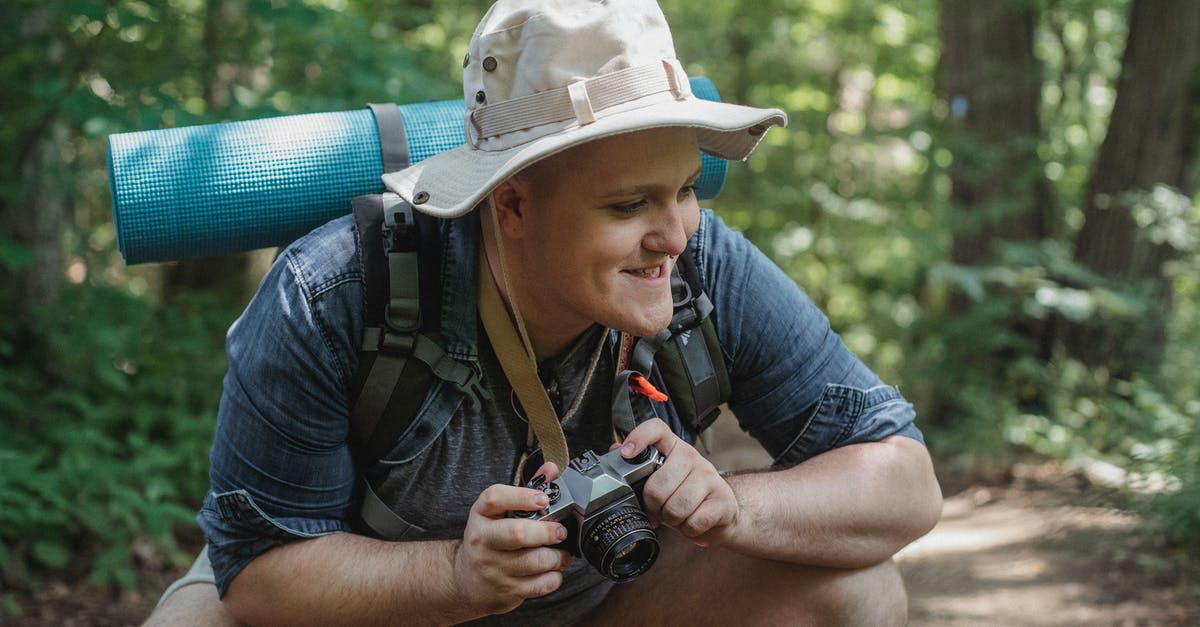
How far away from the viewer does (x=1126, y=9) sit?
657cm

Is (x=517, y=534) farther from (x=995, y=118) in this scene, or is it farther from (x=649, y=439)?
(x=995, y=118)

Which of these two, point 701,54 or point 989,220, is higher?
point 701,54

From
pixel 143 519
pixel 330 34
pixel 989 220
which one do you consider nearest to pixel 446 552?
pixel 143 519

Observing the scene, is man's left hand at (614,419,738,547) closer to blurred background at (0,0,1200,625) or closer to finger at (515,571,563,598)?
finger at (515,571,563,598)

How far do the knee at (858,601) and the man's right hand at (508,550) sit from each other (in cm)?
74

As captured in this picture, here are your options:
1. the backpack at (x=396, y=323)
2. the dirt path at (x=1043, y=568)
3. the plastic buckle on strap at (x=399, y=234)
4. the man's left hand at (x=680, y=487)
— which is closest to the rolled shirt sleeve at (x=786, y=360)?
the backpack at (x=396, y=323)

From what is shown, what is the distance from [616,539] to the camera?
1953 mm

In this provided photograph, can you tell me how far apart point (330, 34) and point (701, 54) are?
323 centimetres

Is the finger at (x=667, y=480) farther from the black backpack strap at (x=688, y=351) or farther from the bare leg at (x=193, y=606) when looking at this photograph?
the bare leg at (x=193, y=606)

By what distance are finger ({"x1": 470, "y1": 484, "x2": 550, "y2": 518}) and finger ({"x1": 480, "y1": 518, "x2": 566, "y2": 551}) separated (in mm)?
21

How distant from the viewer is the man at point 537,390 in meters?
2.07

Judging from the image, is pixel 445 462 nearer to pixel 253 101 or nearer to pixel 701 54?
pixel 253 101

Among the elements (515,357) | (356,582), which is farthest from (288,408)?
(515,357)

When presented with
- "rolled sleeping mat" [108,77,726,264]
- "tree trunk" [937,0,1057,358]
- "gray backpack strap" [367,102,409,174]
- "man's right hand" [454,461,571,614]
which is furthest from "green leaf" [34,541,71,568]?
"tree trunk" [937,0,1057,358]
